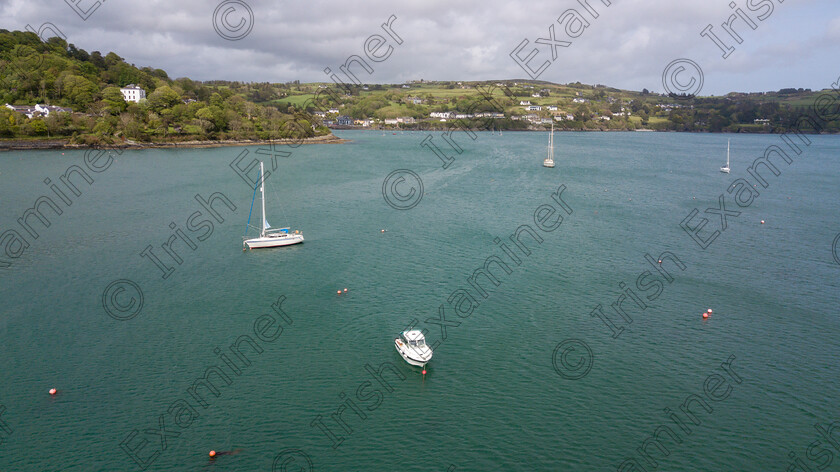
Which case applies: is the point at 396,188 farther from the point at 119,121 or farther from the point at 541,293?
the point at 119,121

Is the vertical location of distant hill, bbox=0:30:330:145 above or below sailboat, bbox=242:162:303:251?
above

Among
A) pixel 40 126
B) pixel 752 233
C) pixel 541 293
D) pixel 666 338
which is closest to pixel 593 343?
pixel 666 338

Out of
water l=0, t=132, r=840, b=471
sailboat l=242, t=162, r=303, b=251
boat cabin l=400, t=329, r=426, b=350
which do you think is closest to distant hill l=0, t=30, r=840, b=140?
water l=0, t=132, r=840, b=471

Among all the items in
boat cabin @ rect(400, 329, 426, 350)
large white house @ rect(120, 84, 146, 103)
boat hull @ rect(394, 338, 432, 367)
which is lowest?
boat hull @ rect(394, 338, 432, 367)

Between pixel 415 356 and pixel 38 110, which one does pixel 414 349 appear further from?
pixel 38 110

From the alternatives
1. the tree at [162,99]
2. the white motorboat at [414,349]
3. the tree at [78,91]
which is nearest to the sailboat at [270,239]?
the white motorboat at [414,349]

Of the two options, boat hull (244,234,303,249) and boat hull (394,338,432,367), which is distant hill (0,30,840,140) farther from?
boat hull (394,338,432,367)

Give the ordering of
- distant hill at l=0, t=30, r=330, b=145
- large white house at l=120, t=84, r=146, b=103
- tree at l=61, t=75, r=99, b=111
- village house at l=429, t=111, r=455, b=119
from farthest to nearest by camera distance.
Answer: village house at l=429, t=111, r=455, b=119 < large white house at l=120, t=84, r=146, b=103 < tree at l=61, t=75, r=99, b=111 < distant hill at l=0, t=30, r=330, b=145

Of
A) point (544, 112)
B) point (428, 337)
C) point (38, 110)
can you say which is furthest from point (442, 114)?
point (428, 337)
